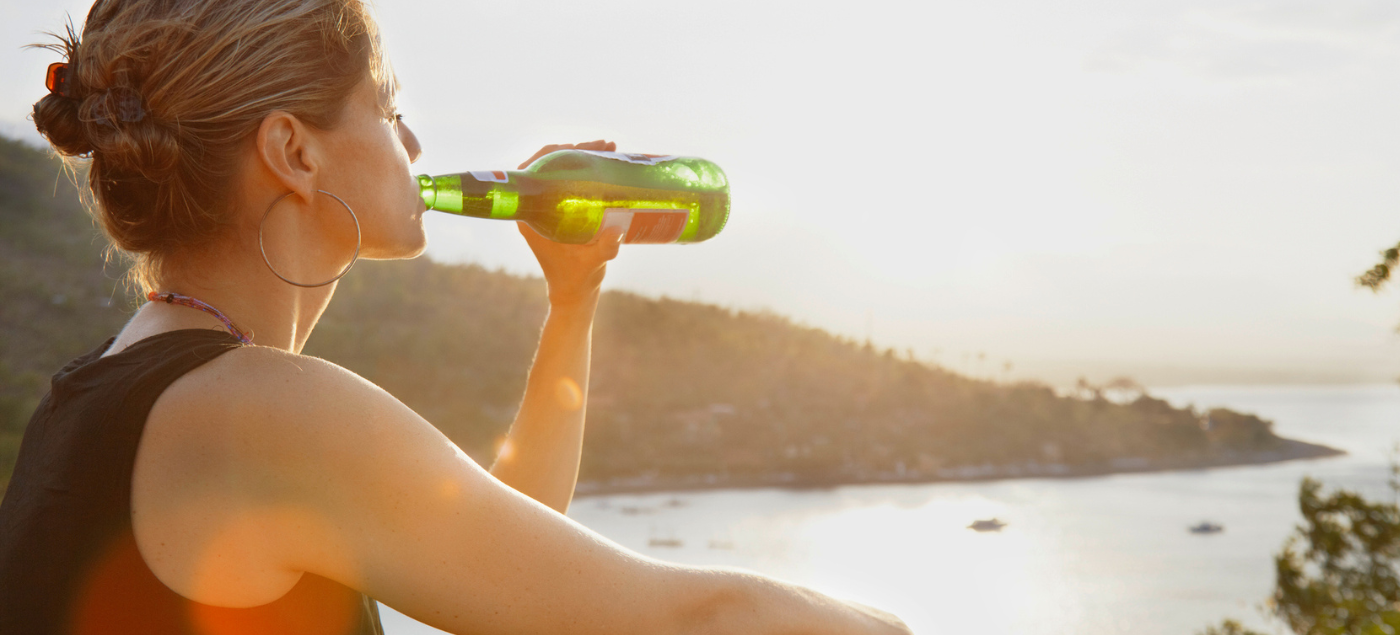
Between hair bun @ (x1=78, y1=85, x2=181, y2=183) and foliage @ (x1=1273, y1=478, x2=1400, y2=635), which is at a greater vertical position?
hair bun @ (x1=78, y1=85, x2=181, y2=183)

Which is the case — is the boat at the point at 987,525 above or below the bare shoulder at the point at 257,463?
below

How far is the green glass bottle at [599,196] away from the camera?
1181 millimetres

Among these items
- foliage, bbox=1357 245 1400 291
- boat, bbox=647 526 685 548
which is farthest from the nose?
boat, bbox=647 526 685 548

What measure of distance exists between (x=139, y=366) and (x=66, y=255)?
2119cm

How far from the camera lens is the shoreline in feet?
70.0

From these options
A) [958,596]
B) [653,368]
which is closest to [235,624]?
[958,596]

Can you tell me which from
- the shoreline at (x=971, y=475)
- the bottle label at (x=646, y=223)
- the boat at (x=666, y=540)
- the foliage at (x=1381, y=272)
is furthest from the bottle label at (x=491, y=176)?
the boat at (x=666, y=540)

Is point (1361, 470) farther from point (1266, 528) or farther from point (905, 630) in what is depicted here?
point (905, 630)

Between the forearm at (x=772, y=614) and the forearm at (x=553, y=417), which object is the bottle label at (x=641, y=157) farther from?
the forearm at (x=772, y=614)

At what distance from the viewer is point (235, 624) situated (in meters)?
0.51

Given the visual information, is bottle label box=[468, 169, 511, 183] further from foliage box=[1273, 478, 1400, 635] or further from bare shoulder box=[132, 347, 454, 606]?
foliage box=[1273, 478, 1400, 635]

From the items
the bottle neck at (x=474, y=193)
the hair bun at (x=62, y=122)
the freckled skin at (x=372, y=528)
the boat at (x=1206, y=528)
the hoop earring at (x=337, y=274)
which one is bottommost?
the boat at (x=1206, y=528)

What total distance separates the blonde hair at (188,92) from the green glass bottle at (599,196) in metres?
0.49

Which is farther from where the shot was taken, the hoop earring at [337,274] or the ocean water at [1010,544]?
the ocean water at [1010,544]
